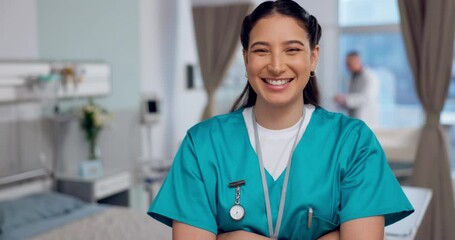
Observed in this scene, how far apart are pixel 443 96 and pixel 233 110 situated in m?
2.19

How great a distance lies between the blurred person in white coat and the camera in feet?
17.6

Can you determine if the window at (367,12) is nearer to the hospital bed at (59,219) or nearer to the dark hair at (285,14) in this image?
the hospital bed at (59,219)

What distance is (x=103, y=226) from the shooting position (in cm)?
279

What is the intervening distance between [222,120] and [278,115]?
168mm

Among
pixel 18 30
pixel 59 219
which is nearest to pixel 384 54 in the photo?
pixel 18 30

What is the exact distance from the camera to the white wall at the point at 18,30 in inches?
122

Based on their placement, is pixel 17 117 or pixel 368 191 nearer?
pixel 368 191

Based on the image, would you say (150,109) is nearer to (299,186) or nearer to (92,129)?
(92,129)

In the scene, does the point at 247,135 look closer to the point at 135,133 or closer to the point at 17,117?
the point at 17,117

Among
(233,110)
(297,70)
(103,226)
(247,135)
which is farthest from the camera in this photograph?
(103,226)

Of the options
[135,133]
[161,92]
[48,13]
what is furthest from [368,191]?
[161,92]

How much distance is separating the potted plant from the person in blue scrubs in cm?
238

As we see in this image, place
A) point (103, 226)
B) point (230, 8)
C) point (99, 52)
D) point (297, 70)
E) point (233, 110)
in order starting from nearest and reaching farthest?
point (297, 70)
point (233, 110)
point (103, 226)
point (99, 52)
point (230, 8)

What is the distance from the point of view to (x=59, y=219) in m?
2.88
